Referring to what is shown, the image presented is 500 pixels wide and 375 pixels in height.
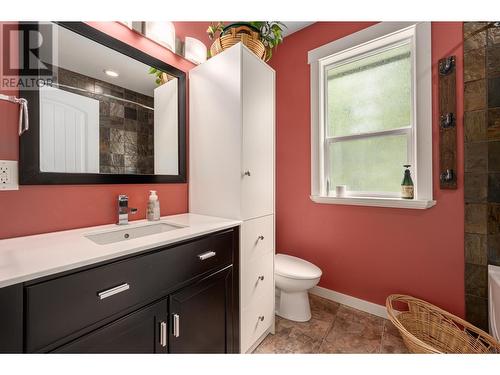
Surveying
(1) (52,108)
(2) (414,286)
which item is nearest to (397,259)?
(2) (414,286)

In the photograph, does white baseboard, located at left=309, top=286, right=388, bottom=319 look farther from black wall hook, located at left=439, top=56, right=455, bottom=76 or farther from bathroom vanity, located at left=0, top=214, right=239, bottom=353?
black wall hook, located at left=439, top=56, right=455, bottom=76

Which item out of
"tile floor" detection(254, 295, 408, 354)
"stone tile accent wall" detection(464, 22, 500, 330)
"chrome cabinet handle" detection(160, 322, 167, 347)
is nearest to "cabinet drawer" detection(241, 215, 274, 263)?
"chrome cabinet handle" detection(160, 322, 167, 347)

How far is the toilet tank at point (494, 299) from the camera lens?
1.22 meters

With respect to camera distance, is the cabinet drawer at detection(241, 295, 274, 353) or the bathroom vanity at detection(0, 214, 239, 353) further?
the cabinet drawer at detection(241, 295, 274, 353)

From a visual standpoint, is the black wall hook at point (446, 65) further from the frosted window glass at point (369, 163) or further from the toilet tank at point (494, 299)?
the toilet tank at point (494, 299)

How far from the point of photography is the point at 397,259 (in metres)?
1.67

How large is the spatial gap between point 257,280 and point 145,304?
0.75m

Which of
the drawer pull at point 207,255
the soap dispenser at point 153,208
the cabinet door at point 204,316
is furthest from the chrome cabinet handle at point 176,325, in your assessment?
the soap dispenser at point 153,208

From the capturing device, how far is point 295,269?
1679 millimetres

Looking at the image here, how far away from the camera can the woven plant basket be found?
1.22 meters

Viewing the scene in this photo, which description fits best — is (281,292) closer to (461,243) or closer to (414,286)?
(414,286)

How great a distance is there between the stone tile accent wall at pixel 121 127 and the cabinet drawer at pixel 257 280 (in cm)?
91

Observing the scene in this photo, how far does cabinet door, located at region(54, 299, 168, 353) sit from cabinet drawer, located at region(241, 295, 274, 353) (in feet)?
1.82

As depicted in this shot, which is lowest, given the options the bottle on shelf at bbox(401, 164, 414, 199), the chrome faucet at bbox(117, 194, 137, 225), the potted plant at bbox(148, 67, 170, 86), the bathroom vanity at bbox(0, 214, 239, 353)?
the bathroom vanity at bbox(0, 214, 239, 353)
